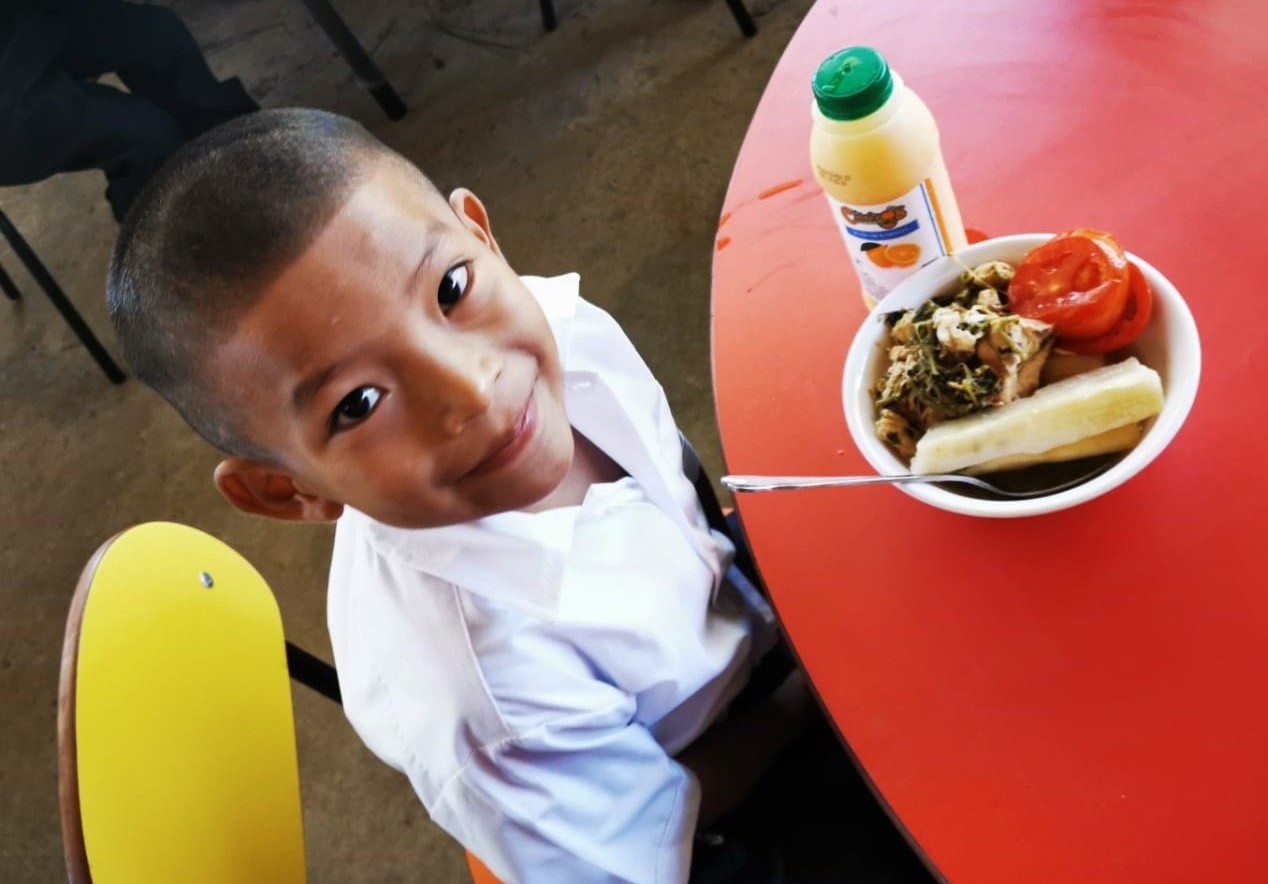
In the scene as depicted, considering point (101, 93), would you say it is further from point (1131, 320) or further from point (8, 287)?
point (1131, 320)

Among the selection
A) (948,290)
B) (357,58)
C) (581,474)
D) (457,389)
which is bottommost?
(357,58)

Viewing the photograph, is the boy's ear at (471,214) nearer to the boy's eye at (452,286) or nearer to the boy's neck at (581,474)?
the boy's eye at (452,286)

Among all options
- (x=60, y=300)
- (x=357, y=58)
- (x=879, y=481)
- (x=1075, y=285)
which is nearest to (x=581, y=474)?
(x=879, y=481)

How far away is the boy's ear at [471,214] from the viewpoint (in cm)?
71

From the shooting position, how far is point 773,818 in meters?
0.83

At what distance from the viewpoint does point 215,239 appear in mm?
590

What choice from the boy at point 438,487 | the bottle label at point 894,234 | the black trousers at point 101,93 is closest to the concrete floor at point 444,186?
the black trousers at point 101,93

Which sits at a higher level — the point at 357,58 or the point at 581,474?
the point at 581,474

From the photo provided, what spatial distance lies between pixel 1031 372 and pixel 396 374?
366mm

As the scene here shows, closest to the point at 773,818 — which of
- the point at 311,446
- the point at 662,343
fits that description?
the point at 311,446

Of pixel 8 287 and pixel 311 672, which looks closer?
pixel 311 672

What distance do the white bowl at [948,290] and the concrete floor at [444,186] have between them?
3.44 ft

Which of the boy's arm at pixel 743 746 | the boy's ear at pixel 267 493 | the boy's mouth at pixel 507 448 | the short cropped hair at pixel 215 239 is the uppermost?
the short cropped hair at pixel 215 239

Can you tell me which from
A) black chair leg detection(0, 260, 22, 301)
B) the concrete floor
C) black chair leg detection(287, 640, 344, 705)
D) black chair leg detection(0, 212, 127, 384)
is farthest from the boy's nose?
black chair leg detection(0, 260, 22, 301)
